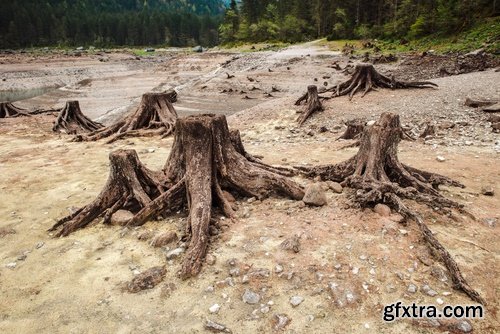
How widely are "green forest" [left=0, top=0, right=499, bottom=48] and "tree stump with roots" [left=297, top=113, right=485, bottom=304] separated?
107 feet

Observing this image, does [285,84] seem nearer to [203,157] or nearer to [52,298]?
[203,157]

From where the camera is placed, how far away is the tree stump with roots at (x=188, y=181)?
20.9ft

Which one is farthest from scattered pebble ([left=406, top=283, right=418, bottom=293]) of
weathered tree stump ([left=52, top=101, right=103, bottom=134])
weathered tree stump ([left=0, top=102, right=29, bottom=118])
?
weathered tree stump ([left=0, top=102, right=29, bottom=118])

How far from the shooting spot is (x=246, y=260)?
5070 millimetres

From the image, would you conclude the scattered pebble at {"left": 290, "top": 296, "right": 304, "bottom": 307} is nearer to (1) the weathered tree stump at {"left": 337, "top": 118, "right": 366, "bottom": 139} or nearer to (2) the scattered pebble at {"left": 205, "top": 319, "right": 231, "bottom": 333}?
(2) the scattered pebble at {"left": 205, "top": 319, "right": 231, "bottom": 333}

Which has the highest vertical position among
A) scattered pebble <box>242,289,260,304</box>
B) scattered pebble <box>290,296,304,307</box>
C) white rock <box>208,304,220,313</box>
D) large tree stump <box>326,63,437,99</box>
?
large tree stump <box>326,63,437,99</box>

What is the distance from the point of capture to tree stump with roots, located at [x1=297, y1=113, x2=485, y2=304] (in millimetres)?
5980

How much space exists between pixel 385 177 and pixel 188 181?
140 inches

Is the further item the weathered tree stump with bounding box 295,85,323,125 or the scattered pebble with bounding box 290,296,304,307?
the weathered tree stump with bounding box 295,85,323,125

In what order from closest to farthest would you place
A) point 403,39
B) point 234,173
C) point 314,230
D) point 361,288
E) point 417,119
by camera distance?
point 361,288, point 314,230, point 234,173, point 417,119, point 403,39

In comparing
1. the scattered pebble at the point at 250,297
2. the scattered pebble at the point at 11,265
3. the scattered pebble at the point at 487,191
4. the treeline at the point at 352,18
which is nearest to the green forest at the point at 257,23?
the treeline at the point at 352,18

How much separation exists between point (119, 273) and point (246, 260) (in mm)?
1767

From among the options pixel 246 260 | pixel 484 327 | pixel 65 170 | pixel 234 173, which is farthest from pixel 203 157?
pixel 65 170

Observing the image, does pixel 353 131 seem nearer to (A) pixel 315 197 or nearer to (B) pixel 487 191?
(B) pixel 487 191
